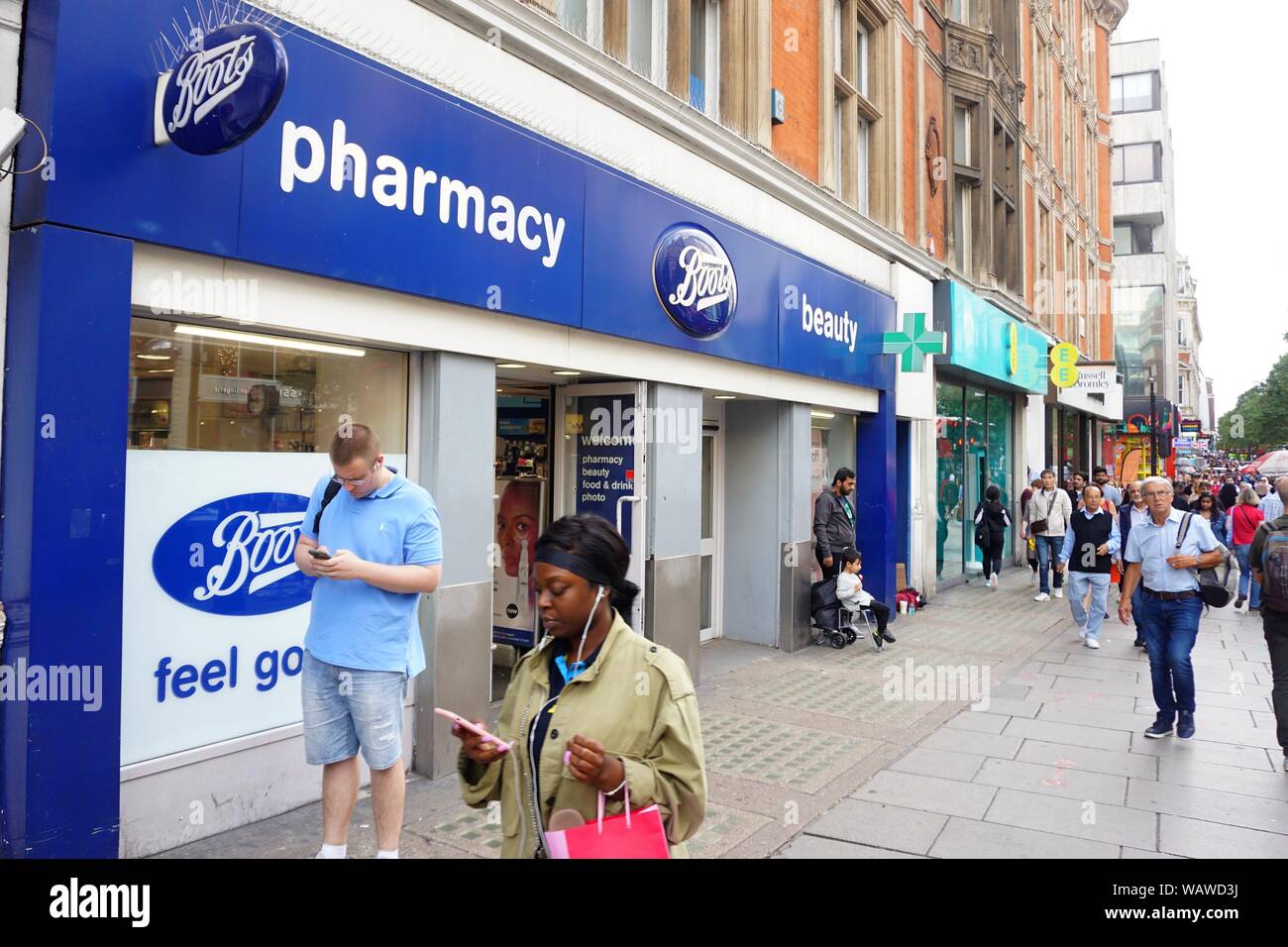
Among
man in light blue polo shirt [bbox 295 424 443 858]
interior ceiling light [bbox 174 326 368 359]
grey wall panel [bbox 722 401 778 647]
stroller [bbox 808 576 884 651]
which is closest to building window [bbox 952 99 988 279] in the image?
grey wall panel [bbox 722 401 778 647]

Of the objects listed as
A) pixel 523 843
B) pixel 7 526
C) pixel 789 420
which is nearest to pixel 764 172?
pixel 789 420

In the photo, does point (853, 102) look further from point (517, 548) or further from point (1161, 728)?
point (1161, 728)

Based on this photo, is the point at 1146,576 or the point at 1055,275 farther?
the point at 1055,275

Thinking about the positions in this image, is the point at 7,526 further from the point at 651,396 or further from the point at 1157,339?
the point at 1157,339

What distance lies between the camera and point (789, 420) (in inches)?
382

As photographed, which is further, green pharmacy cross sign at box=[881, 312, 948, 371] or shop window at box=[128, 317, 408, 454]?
green pharmacy cross sign at box=[881, 312, 948, 371]

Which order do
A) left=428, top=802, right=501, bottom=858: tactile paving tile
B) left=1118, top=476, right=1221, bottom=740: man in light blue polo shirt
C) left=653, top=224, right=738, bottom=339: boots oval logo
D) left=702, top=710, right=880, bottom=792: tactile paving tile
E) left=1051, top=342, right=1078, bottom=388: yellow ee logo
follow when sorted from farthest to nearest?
left=1051, top=342, right=1078, bottom=388: yellow ee logo → left=653, top=224, right=738, bottom=339: boots oval logo → left=1118, top=476, right=1221, bottom=740: man in light blue polo shirt → left=702, top=710, right=880, bottom=792: tactile paving tile → left=428, top=802, right=501, bottom=858: tactile paving tile

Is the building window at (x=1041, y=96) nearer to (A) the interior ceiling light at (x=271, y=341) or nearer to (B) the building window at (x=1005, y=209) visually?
(B) the building window at (x=1005, y=209)

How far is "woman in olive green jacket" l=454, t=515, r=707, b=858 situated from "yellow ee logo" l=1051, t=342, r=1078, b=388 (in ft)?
61.9

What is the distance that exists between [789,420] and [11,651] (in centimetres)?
754

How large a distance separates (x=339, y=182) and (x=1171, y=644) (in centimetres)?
635

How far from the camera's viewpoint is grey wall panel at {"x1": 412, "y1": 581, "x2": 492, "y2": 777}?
536cm

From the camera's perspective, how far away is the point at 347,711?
12.2ft

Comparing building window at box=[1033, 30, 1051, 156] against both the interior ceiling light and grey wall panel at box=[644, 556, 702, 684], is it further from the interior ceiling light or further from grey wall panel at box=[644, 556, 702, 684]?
the interior ceiling light
